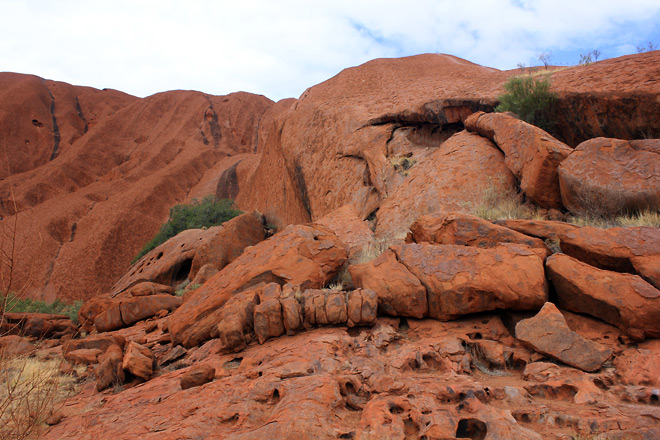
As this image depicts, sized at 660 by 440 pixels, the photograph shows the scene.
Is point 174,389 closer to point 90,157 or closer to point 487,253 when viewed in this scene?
point 487,253

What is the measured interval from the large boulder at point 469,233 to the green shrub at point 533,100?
490 cm

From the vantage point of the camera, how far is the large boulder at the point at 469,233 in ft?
17.8

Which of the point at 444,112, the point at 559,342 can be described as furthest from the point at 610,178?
the point at 444,112

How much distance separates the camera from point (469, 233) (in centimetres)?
564

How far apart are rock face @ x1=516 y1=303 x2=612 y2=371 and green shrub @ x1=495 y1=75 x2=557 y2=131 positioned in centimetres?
650

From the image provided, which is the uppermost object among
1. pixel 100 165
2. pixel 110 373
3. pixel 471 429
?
pixel 100 165

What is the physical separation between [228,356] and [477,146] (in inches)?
275

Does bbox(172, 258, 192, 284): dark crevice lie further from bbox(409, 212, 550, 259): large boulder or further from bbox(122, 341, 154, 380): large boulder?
bbox(409, 212, 550, 259): large boulder

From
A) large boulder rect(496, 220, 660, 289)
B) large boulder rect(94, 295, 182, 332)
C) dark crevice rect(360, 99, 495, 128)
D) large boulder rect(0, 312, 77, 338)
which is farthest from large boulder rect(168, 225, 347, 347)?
dark crevice rect(360, 99, 495, 128)

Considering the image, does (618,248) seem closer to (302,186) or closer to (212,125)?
(302,186)

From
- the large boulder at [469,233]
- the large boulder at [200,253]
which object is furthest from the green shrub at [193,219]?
the large boulder at [469,233]

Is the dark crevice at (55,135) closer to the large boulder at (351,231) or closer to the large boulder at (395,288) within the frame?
the large boulder at (351,231)

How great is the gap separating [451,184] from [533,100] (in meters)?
2.96

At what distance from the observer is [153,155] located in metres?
36.5
